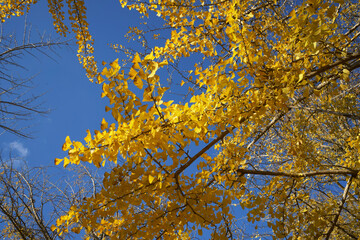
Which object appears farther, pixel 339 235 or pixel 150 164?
pixel 339 235

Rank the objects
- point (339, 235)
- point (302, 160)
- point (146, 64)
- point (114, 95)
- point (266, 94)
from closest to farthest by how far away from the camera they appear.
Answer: point (146, 64), point (114, 95), point (266, 94), point (302, 160), point (339, 235)

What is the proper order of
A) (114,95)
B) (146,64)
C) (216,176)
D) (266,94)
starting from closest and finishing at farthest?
(146,64) < (114,95) < (266,94) < (216,176)

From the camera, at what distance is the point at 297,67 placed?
189 centimetres

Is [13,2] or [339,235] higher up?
[13,2]

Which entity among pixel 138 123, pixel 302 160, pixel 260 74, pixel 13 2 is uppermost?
pixel 13 2

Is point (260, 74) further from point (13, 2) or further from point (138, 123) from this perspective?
point (13, 2)

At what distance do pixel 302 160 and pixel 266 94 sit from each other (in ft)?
6.67

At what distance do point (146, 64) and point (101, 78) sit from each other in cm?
28

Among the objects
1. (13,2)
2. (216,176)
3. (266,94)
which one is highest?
(13,2)

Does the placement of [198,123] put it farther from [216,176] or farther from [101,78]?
[216,176]

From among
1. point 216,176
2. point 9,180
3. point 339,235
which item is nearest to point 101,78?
point 216,176

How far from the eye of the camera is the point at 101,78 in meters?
1.46

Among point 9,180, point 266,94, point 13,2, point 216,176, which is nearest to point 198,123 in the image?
point 266,94

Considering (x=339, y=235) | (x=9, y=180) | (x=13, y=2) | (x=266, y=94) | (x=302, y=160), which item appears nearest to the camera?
(x=266, y=94)
